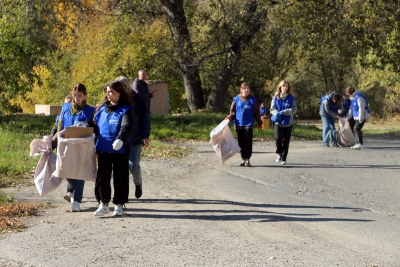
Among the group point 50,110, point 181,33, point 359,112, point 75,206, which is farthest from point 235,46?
point 75,206

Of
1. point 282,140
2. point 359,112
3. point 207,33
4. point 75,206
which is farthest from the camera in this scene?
point 207,33

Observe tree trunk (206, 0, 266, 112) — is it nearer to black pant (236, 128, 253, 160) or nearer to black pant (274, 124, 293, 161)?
black pant (274, 124, 293, 161)

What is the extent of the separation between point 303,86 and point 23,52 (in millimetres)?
28770

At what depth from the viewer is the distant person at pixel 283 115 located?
16.1 meters

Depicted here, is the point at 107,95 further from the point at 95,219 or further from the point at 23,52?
the point at 23,52

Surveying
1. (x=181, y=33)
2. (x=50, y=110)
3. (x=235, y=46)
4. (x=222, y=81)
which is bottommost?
(x=50, y=110)

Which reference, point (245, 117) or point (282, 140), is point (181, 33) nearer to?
point (282, 140)

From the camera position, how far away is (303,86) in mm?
50969

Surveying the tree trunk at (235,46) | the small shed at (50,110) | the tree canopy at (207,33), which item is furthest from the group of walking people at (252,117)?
the small shed at (50,110)

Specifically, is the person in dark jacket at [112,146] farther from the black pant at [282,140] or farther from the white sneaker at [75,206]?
the black pant at [282,140]

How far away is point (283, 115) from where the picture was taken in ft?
52.9

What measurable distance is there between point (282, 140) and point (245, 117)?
1200mm

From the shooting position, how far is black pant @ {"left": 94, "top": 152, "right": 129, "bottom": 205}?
9695 mm

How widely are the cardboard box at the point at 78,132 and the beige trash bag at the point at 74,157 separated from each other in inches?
1.9
